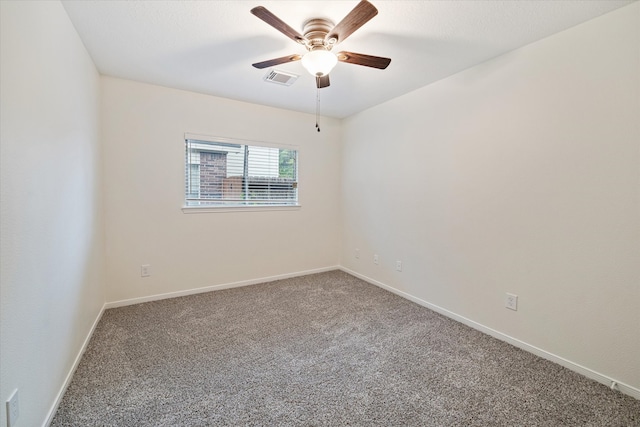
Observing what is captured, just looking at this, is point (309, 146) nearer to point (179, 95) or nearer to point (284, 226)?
point (284, 226)

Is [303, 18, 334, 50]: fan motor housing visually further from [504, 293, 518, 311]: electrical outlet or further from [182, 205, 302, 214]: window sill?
[504, 293, 518, 311]: electrical outlet

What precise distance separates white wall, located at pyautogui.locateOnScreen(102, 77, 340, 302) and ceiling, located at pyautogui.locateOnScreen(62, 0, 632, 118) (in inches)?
14.0

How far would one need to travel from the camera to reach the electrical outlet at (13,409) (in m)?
1.08

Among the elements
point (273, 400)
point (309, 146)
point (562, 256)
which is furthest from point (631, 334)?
point (309, 146)

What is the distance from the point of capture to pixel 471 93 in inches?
98.6

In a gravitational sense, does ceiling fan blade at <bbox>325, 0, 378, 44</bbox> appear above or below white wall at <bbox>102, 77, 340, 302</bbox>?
above

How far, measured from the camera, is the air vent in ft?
8.66

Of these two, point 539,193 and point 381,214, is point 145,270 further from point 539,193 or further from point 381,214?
point 539,193

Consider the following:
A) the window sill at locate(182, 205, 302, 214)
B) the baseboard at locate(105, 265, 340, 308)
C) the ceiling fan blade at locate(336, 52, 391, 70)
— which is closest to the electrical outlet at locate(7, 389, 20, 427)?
the baseboard at locate(105, 265, 340, 308)

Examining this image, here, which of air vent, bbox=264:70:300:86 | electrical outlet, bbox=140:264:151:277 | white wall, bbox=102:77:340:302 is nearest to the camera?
air vent, bbox=264:70:300:86

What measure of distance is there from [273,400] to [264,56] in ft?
8.35

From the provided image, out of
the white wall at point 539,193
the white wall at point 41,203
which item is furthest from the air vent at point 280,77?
the white wall at point 41,203

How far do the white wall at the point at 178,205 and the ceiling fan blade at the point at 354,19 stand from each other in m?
2.05

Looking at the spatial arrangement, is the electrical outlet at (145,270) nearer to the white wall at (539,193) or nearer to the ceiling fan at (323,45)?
the ceiling fan at (323,45)
